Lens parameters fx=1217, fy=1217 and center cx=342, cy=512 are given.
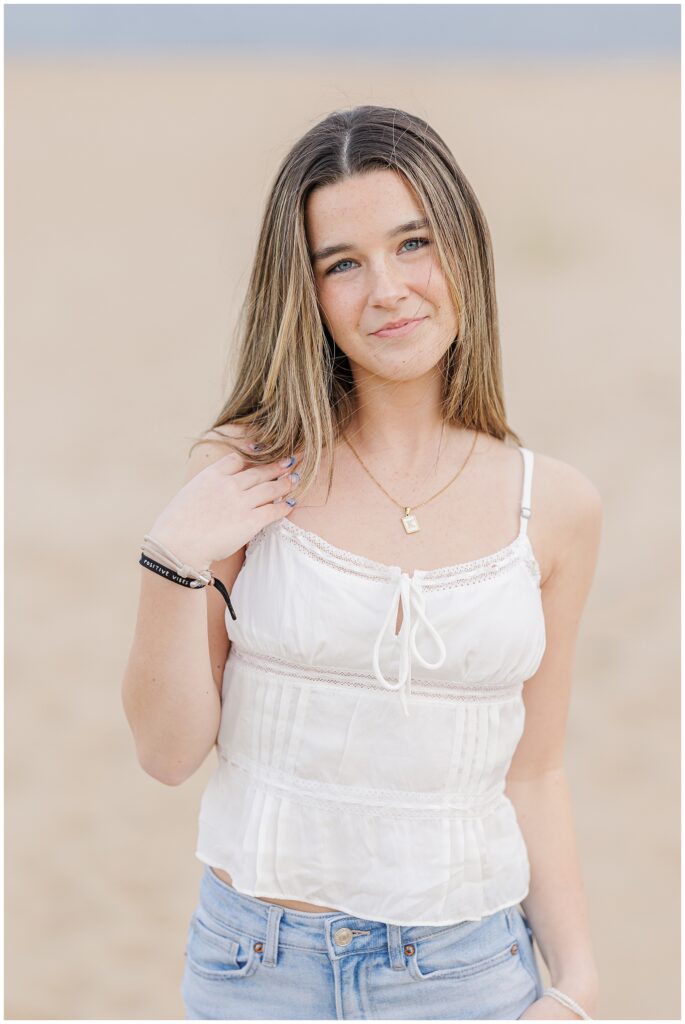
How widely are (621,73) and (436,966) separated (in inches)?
1244

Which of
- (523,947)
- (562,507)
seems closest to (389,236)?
(562,507)

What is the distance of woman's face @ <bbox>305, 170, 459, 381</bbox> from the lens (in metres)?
1.87

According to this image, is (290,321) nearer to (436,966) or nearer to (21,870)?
(436,966)

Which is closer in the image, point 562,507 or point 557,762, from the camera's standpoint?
point 562,507

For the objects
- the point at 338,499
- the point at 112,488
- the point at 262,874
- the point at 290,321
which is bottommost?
the point at 112,488

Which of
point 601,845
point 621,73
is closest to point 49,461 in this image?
point 601,845

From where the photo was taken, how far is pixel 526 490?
78.9 inches

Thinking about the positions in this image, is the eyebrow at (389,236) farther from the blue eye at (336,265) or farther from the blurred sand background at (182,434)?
the blurred sand background at (182,434)

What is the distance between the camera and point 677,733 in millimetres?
6078

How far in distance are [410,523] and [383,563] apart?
10 cm

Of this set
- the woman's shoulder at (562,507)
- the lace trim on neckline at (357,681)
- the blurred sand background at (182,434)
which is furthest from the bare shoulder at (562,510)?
the blurred sand background at (182,434)

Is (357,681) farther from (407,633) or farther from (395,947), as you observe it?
(395,947)

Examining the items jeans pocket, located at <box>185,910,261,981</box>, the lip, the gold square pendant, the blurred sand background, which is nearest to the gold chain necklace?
the gold square pendant

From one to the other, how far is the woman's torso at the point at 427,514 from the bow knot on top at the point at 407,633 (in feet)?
0.18
